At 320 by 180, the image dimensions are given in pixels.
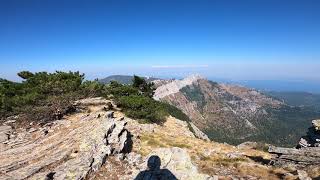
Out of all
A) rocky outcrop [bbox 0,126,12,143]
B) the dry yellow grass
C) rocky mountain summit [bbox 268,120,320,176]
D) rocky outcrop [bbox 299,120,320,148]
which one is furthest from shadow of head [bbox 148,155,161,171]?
rocky outcrop [bbox 299,120,320,148]

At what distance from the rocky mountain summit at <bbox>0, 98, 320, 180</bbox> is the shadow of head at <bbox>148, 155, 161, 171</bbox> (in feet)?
0.27

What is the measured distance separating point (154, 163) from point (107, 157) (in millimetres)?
3998

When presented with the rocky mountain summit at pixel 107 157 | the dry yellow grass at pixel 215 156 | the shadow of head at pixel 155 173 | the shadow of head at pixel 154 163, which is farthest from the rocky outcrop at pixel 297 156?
the shadow of head at pixel 154 163

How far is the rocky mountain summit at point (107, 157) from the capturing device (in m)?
21.8

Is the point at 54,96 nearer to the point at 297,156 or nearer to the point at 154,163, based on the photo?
the point at 154,163

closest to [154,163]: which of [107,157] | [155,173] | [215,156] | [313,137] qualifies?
[155,173]

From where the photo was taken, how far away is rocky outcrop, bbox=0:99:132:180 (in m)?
21.0

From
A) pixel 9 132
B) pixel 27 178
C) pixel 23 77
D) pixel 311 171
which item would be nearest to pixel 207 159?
pixel 311 171

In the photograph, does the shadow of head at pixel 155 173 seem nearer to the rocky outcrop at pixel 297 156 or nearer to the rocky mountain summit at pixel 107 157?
the rocky mountain summit at pixel 107 157

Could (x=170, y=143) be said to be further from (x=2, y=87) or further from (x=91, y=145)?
(x=2, y=87)

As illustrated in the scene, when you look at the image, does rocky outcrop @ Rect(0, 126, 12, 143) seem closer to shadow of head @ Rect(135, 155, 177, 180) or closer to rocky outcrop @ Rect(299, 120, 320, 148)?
shadow of head @ Rect(135, 155, 177, 180)

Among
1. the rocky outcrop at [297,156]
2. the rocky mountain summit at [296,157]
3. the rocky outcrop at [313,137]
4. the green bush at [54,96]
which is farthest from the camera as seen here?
the rocky outcrop at [313,137]

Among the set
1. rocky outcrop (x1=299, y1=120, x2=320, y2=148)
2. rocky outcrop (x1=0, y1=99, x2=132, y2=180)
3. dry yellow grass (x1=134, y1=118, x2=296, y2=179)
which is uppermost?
rocky outcrop (x1=0, y1=99, x2=132, y2=180)

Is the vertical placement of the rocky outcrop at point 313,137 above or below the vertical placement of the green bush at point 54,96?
below
